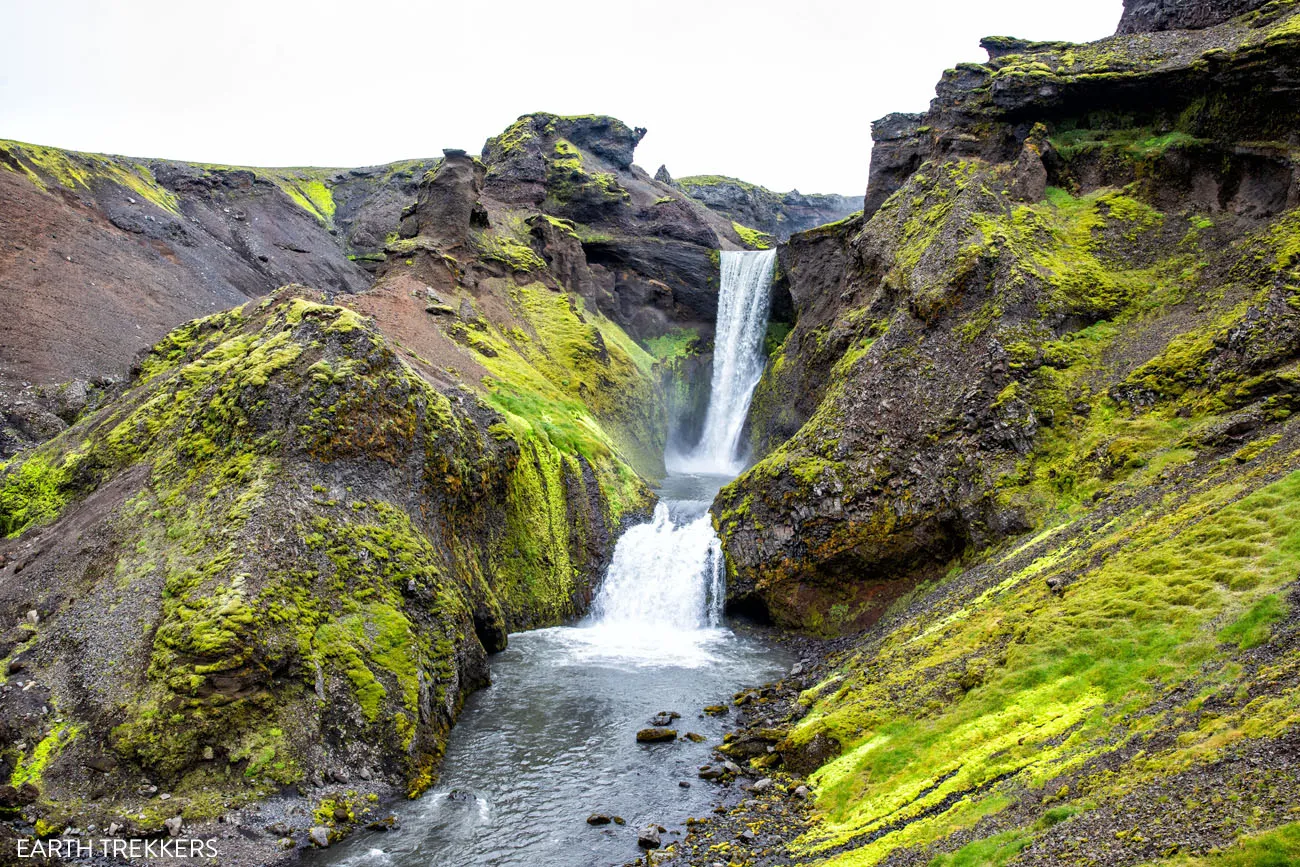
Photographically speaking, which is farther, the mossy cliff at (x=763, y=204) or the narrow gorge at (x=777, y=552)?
the mossy cliff at (x=763, y=204)

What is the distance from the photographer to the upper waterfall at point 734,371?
198 feet

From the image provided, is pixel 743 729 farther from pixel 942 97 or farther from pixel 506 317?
pixel 942 97

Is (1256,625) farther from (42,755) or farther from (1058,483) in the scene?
(42,755)

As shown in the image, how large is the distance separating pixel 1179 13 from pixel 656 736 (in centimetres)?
4466


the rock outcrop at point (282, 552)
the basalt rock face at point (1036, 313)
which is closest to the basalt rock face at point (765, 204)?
the basalt rock face at point (1036, 313)

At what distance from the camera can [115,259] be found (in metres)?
58.4

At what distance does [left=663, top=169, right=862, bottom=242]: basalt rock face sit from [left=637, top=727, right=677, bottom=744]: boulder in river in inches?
3957

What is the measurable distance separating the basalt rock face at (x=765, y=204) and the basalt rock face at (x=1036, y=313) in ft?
249

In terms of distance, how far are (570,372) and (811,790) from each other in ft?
123

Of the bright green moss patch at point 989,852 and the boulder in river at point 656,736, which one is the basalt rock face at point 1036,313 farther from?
the bright green moss patch at point 989,852

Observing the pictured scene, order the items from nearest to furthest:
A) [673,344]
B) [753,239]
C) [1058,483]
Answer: [1058,483] < [673,344] < [753,239]

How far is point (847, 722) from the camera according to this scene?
1694cm

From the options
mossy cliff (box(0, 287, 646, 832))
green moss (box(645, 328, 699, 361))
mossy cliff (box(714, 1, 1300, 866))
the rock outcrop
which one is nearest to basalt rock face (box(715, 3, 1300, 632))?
mossy cliff (box(714, 1, 1300, 866))

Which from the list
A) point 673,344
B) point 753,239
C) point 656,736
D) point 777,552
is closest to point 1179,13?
point 777,552
